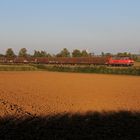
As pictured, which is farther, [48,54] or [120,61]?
[48,54]

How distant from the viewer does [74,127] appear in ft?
37.2

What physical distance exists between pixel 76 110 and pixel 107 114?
1.61 m

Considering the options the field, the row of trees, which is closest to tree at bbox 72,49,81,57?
the row of trees

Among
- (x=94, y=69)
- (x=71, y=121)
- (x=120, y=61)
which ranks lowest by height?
(x=94, y=69)

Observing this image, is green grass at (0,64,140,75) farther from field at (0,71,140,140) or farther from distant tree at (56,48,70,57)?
distant tree at (56,48,70,57)

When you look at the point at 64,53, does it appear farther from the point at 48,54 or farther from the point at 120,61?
the point at 120,61

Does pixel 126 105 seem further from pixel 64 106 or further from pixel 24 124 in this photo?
pixel 24 124

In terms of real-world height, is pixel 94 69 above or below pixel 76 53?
below

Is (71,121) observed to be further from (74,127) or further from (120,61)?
(120,61)

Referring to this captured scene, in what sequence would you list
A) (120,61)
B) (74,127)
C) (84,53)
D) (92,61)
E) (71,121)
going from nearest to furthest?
(74,127) → (71,121) → (120,61) → (92,61) → (84,53)

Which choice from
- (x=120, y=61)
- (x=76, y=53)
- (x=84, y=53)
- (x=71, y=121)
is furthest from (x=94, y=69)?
(x=84, y=53)

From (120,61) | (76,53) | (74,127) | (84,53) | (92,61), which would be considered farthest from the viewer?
(84,53)

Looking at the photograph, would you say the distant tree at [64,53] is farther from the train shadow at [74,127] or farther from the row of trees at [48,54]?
the train shadow at [74,127]

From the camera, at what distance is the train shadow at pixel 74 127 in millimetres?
9867
